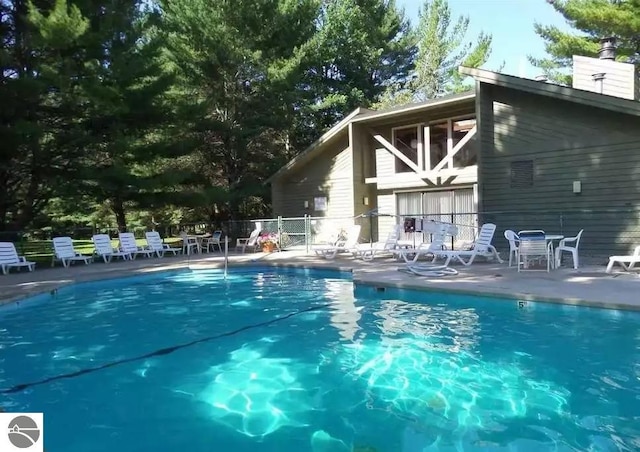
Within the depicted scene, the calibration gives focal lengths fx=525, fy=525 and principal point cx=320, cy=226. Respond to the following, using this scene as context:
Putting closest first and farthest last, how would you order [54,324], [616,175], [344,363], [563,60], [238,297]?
[344,363] → [54,324] → [238,297] → [616,175] → [563,60]

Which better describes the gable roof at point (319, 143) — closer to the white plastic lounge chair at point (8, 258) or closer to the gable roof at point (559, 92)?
the gable roof at point (559, 92)

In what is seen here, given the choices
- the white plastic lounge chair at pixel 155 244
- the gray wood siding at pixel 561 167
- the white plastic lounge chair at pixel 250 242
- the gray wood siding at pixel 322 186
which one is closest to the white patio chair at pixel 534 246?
the gray wood siding at pixel 561 167

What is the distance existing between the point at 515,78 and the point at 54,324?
36.5ft

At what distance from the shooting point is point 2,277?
1202cm

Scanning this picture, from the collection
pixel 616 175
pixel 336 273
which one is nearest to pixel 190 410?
pixel 336 273

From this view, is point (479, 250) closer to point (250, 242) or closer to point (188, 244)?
point (250, 242)

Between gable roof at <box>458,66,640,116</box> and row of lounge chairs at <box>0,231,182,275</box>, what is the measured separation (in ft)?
34.0

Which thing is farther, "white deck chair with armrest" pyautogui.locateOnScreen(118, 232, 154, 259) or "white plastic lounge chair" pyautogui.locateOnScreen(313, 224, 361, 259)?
"white deck chair with armrest" pyautogui.locateOnScreen(118, 232, 154, 259)

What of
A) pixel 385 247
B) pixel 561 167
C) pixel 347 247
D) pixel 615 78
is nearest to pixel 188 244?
pixel 347 247

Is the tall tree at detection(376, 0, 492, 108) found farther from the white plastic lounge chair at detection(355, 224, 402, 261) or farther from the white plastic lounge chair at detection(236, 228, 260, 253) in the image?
the white plastic lounge chair at detection(355, 224, 402, 261)

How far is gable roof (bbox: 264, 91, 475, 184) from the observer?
1515 cm

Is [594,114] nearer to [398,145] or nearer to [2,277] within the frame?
[398,145]

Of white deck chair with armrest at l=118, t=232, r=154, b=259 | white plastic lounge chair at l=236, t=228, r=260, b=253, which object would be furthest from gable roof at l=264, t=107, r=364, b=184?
white deck chair with armrest at l=118, t=232, r=154, b=259

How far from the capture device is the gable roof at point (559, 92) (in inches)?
432
